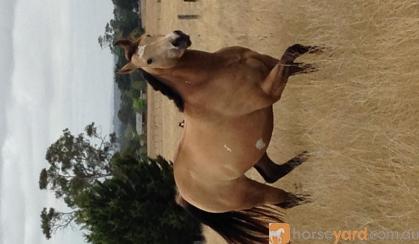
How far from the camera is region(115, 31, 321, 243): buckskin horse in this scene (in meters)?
5.56

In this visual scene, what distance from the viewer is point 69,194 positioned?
2325 centimetres

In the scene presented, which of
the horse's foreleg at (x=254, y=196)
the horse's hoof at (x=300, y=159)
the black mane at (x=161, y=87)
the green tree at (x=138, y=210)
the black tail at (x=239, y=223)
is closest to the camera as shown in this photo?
the black mane at (x=161, y=87)

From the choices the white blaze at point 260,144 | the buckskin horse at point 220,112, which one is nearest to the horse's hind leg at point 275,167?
the buckskin horse at point 220,112

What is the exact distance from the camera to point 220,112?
19.3 ft

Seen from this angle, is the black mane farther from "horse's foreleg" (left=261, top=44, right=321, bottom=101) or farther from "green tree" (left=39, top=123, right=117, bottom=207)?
"green tree" (left=39, top=123, right=117, bottom=207)

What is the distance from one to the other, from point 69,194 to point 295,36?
54.5 feet

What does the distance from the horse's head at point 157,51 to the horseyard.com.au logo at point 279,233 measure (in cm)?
253

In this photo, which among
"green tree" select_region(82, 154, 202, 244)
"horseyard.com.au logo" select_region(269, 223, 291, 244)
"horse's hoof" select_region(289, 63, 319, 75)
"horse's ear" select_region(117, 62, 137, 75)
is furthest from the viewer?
"green tree" select_region(82, 154, 202, 244)

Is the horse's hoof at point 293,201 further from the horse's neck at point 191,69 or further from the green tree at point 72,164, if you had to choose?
the green tree at point 72,164

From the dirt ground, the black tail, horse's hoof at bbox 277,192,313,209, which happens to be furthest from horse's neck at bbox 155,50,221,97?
horse's hoof at bbox 277,192,313,209

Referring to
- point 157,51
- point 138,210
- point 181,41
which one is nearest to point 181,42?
point 181,41

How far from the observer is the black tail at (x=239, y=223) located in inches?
267

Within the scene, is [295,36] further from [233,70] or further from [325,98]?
[233,70]

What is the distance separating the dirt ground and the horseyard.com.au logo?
5.0 inches
